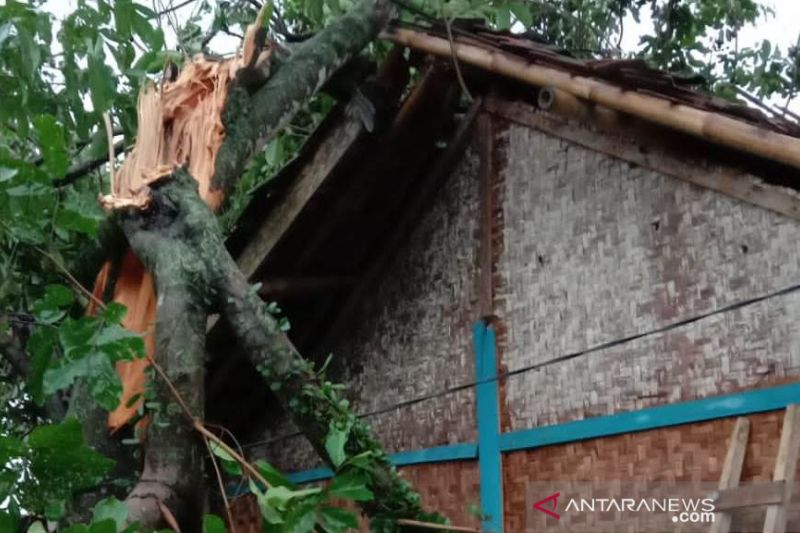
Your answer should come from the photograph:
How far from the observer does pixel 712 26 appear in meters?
6.74

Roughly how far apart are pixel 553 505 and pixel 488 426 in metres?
0.40

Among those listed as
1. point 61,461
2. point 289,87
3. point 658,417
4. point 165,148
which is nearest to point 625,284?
point 658,417

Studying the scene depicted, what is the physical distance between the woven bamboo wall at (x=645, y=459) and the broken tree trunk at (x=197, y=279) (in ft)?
3.31

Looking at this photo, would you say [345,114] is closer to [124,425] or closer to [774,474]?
[124,425]

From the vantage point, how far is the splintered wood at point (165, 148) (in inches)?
117

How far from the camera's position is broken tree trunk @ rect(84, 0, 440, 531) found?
8.05ft

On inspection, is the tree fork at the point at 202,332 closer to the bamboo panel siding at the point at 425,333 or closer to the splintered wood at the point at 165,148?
the splintered wood at the point at 165,148

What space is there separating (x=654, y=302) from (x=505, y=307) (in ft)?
2.19

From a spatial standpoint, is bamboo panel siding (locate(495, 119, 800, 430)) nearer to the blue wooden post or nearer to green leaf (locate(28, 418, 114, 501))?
the blue wooden post

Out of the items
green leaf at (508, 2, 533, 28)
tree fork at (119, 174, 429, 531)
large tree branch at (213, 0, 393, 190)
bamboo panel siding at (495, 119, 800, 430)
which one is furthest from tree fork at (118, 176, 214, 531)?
green leaf at (508, 2, 533, 28)

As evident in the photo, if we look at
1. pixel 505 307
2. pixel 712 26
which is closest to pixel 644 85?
pixel 505 307

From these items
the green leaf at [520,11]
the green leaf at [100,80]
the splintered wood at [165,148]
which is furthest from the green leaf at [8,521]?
the green leaf at [520,11]

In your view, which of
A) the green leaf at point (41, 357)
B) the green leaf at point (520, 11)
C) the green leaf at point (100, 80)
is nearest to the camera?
the green leaf at point (41, 357)

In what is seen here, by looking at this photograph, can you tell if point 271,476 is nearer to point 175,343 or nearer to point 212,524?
point 212,524
